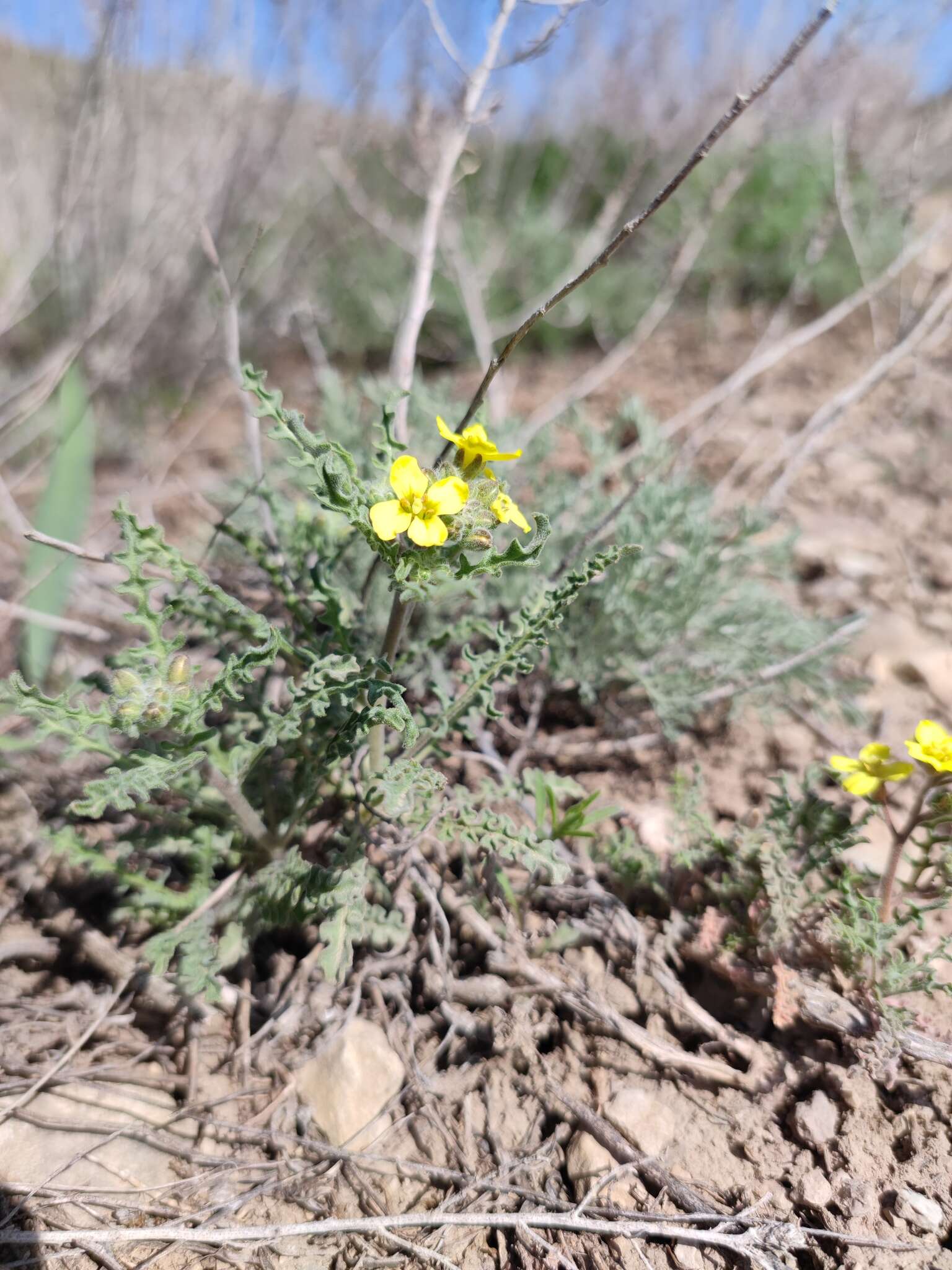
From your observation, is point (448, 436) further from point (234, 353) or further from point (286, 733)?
point (234, 353)

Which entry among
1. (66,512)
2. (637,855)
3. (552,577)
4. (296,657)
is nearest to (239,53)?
(66,512)

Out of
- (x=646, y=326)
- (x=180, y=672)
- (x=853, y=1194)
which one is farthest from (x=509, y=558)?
(x=646, y=326)

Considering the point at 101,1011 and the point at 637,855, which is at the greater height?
the point at 637,855

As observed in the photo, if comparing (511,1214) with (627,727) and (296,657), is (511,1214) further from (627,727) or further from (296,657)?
(627,727)

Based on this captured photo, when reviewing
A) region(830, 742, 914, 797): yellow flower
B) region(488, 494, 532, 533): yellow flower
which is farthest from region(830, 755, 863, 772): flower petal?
region(488, 494, 532, 533): yellow flower

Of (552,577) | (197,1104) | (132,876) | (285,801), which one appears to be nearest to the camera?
(197,1104)

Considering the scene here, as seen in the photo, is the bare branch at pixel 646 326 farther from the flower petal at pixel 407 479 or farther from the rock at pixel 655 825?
the flower petal at pixel 407 479
